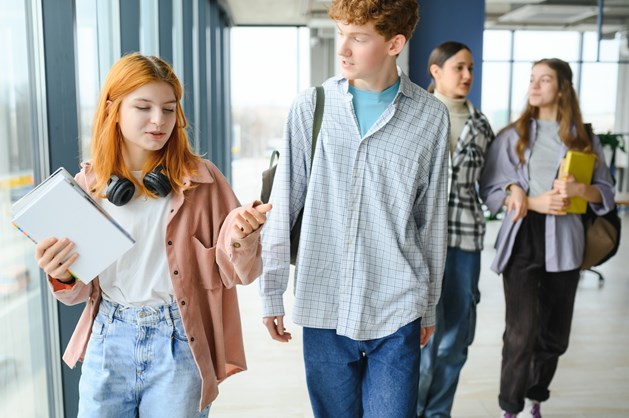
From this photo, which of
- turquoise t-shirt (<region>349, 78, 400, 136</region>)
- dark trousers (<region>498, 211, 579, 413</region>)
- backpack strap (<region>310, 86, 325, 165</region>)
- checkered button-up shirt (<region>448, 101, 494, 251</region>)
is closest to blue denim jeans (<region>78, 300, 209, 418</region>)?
backpack strap (<region>310, 86, 325, 165</region>)

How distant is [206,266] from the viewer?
67.2 inches

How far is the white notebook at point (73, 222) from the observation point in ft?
4.50

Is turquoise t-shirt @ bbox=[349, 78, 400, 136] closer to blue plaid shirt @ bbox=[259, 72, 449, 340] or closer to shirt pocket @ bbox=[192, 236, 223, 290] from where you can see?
blue plaid shirt @ bbox=[259, 72, 449, 340]

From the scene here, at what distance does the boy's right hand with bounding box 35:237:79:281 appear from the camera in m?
1.40

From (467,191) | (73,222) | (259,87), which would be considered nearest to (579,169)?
(467,191)

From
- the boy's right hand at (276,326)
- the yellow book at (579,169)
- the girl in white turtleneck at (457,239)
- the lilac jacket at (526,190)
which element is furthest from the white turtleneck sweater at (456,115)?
the boy's right hand at (276,326)

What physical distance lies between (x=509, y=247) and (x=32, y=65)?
209 cm

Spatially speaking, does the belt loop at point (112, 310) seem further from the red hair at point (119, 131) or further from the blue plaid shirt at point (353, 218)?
the blue plaid shirt at point (353, 218)

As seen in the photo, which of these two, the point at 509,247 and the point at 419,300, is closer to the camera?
the point at 419,300

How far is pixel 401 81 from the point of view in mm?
1966

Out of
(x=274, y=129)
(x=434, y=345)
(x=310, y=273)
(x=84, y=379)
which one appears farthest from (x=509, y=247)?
(x=274, y=129)

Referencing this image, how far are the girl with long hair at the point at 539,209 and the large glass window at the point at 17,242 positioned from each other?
1959 millimetres

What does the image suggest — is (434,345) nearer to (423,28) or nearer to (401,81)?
(401,81)

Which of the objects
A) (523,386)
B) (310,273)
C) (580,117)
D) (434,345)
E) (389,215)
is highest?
(580,117)
